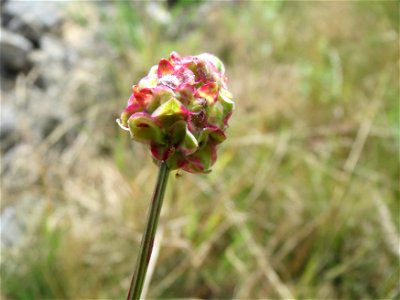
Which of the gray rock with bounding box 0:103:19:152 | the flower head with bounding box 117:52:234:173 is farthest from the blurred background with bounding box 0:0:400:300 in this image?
the flower head with bounding box 117:52:234:173

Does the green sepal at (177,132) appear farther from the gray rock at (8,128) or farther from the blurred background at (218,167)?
the gray rock at (8,128)

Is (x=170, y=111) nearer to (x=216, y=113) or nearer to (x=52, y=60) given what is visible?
(x=216, y=113)

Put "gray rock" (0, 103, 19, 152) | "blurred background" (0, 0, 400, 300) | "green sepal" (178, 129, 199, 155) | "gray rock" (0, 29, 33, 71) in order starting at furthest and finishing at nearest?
"gray rock" (0, 29, 33, 71) → "gray rock" (0, 103, 19, 152) → "blurred background" (0, 0, 400, 300) → "green sepal" (178, 129, 199, 155)

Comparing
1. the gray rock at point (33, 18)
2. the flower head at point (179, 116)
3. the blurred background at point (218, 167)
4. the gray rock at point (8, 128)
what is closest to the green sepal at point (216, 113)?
the flower head at point (179, 116)

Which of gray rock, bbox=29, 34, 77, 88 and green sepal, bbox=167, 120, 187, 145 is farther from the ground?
gray rock, bbox=29, 34, 77, 88

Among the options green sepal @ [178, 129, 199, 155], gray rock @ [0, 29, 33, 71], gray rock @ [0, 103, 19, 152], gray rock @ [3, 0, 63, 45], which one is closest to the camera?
green sepal @ [178, 129, 199, 155]

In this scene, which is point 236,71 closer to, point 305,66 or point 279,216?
point 305,66

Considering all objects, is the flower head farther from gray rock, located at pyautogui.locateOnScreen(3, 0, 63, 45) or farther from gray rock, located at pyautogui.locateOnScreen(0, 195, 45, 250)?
gray rock, located at pyautogui.locateOnScreen(3, 0, 63, 45)

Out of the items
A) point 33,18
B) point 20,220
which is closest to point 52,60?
point 33,18
